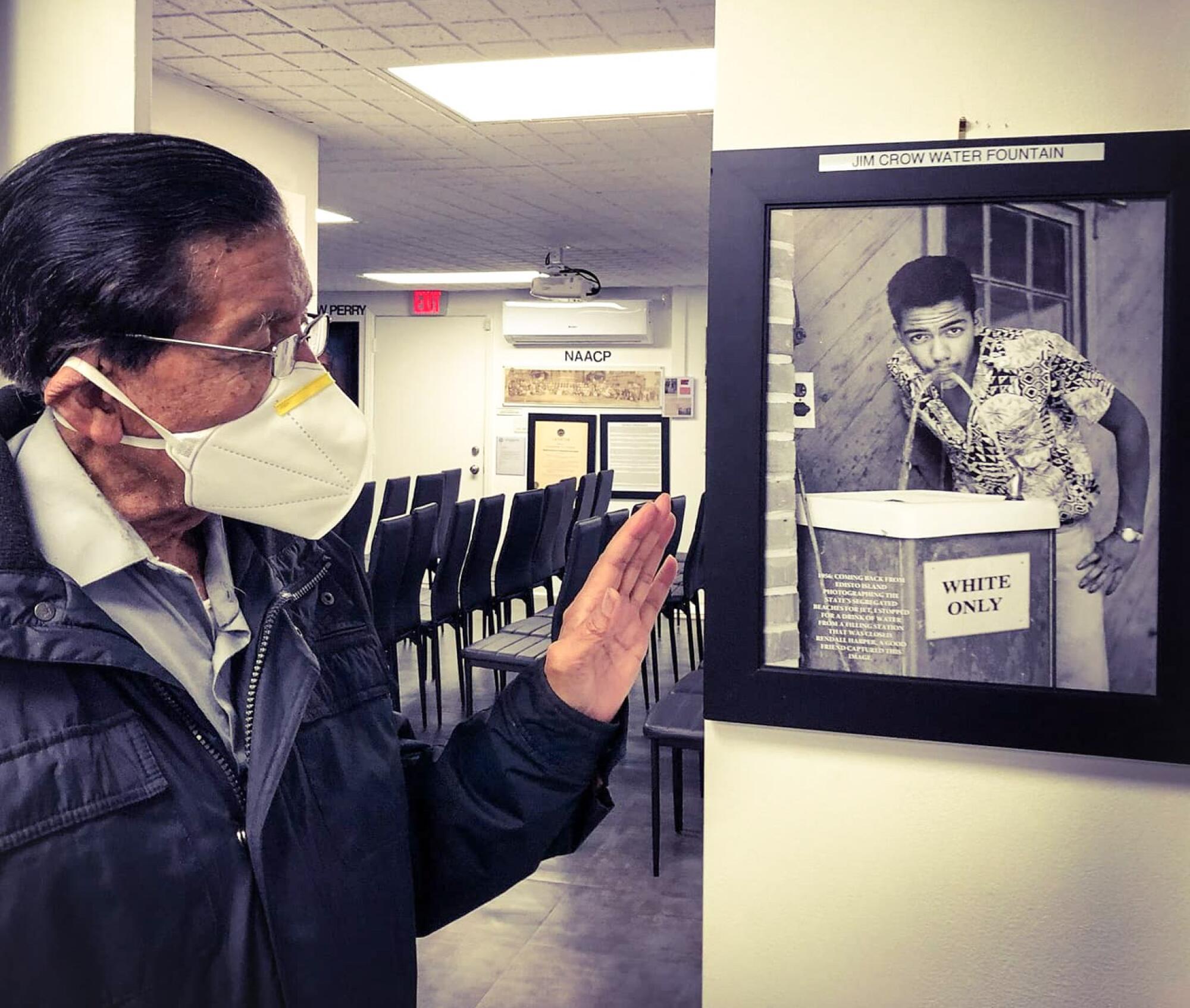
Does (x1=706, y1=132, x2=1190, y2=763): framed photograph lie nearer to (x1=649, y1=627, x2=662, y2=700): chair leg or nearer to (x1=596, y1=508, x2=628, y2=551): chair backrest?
(x1=596, y1=508, x2=628, y2=551): chair backrest

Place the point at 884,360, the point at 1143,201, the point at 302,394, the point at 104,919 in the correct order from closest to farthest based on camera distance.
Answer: the point at 104,919
the point at 302,394
the point at 1143,201
the point at 884,360

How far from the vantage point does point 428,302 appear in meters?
9.14

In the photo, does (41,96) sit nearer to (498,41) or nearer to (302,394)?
(498,41)

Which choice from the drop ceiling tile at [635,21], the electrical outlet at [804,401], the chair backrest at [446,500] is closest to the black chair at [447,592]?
the chair backrest at [446,500]

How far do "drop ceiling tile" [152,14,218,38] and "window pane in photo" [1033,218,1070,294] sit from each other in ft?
7.90

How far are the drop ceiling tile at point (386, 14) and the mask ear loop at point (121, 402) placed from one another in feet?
6.69

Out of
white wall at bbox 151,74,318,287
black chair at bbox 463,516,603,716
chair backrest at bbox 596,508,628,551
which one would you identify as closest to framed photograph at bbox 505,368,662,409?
chair backrest at bbox 596,508,628,551

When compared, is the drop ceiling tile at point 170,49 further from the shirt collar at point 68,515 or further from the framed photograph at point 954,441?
the shirt collar at point 68,515

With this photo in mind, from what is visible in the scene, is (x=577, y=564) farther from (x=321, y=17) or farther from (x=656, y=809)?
(x=321, y=17)

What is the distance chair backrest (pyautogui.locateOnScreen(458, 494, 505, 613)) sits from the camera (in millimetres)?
4793

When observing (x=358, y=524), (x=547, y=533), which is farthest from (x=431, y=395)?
(x=358, y=524)

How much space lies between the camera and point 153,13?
2859 millimetres

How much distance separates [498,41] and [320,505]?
2.29 meters

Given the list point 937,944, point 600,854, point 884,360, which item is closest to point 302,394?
point 884,360
